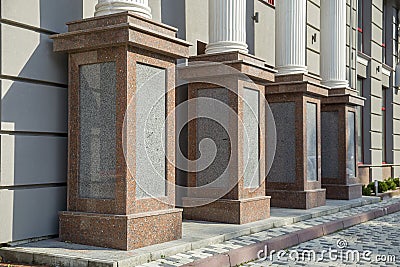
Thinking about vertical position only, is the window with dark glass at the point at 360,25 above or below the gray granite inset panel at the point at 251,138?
above

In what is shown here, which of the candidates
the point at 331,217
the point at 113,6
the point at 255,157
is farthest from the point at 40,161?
the point at 331,217

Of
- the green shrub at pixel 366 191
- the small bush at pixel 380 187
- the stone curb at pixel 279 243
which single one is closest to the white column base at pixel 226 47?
the stone curb at pixel 279 243

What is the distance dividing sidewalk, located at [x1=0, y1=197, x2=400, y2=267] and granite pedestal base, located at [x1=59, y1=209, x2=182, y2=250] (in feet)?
0.45

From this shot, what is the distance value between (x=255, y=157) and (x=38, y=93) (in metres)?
4.69

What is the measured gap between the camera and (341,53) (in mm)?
Answer: 16844

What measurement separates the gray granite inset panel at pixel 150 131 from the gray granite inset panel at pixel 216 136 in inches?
93.0

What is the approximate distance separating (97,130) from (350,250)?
14.6 ft

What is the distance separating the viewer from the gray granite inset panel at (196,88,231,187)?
415 inches

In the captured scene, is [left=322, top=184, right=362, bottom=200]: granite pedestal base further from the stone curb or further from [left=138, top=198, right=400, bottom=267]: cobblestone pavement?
the stone curb

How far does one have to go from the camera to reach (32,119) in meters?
7.96

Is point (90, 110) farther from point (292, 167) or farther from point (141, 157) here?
point (292, 167)

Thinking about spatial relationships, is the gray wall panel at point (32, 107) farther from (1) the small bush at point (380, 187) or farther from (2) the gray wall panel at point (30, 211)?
(1) the small bush at point (380, 187)

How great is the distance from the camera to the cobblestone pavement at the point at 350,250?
7.98m

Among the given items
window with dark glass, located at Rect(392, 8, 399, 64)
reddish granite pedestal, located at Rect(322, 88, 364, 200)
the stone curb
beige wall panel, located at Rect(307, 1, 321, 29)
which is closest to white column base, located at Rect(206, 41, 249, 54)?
the stone curb
